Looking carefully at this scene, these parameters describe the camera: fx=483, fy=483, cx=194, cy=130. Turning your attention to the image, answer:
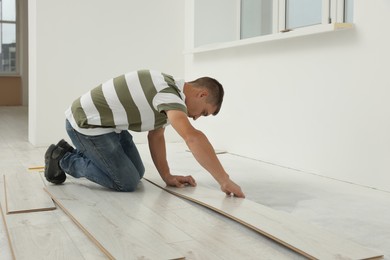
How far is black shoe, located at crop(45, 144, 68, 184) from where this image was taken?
2715 mm

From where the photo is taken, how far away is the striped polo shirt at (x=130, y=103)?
2.29 m

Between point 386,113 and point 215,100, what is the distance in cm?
109

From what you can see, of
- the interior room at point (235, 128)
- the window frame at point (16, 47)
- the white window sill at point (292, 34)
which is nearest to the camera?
the interior room at point (235, 128)

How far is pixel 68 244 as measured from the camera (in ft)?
5.70

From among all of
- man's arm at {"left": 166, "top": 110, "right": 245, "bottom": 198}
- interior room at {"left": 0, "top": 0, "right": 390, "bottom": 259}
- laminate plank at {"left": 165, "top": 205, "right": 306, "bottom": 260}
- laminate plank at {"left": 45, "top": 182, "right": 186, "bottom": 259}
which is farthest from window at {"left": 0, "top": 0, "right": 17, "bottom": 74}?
laminate plank at {"left": 165, "top": 205, "right": 306, "bottom": 260}

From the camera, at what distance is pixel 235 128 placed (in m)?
4.29

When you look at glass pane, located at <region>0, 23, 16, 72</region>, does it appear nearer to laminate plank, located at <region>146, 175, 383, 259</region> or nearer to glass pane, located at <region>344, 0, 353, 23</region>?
glass pane, located at <region>344, 0, 353, 23</region>

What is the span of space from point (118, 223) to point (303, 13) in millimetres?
2679

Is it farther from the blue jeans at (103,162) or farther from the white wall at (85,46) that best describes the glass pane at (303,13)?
the blue jeans at (103,162)

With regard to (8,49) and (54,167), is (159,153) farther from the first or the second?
(8,49)

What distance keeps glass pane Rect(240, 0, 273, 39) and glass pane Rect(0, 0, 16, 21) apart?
26.3 feet

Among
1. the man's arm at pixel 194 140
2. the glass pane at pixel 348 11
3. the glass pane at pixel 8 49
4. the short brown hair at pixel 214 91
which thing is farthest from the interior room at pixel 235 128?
the glass pane at pixel 8 49

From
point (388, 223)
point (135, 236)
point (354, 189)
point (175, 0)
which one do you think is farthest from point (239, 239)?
point (175, 0)

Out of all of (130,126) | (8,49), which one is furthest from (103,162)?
(8,49)
